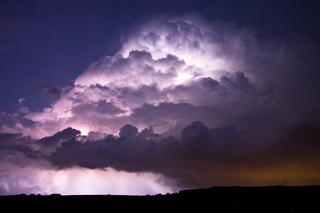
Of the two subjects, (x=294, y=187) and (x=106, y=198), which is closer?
(x=294, y=187)

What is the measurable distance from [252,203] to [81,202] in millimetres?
5759

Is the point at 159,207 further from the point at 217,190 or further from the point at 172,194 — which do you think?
the point at 217,190

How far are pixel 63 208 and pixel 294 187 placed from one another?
7716mm

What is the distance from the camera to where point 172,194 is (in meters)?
16.1

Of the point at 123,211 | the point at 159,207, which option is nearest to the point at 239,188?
the point at 159,207

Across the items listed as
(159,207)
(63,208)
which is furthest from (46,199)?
(159,207)

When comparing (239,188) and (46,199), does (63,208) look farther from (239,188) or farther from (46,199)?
(239,188)

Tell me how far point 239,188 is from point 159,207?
282cm

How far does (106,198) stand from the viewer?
53.4ft

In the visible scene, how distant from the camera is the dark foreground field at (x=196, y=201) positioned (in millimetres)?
15328

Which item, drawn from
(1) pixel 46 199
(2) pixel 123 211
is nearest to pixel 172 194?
(2) pixel 123 211

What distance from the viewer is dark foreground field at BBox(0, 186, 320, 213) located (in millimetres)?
15328

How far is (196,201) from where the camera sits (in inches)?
627

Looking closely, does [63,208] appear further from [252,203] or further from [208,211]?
[252,203]
